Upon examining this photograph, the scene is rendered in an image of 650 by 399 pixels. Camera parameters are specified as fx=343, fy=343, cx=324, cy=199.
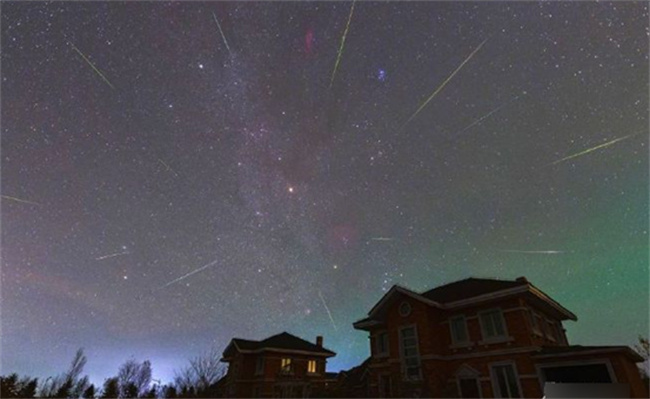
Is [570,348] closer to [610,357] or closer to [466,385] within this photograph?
[610,357]

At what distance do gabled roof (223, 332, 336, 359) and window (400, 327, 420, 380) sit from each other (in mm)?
17375

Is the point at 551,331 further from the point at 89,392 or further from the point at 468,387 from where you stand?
the point at 89,392

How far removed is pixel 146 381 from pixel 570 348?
66.1 meters

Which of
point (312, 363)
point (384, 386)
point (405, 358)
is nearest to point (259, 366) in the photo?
point (312, 363)

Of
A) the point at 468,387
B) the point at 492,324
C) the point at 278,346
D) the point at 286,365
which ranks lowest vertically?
the point at 468,387

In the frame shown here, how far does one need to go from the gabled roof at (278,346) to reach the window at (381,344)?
538 inches

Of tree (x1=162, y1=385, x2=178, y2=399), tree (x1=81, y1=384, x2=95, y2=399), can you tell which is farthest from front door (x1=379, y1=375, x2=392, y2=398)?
tree (x1=81, y1=384, x2=95, y2=399)

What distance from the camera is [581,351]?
59.1 feet

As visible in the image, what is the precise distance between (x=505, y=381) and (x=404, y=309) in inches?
297

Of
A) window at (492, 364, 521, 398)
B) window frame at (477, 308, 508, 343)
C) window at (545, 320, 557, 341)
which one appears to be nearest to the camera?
window at (492, 364, 521, 398)

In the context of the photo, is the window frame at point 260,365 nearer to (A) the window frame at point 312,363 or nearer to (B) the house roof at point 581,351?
(A) the window frame at point 312,363

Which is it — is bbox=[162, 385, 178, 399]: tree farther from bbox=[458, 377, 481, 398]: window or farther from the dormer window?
bbox=[458, 377, 481, 398]: window

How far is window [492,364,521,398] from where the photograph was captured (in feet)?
65.0

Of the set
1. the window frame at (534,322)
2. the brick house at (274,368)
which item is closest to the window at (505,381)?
the window frame at (534,322)
